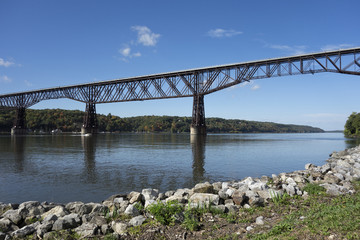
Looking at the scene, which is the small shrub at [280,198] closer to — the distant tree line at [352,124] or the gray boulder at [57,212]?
the gray boulder at [57,212]

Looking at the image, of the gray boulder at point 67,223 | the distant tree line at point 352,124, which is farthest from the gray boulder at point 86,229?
the distant tree line at point 352,124

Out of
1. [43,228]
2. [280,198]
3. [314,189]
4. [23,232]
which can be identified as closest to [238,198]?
[280,198]

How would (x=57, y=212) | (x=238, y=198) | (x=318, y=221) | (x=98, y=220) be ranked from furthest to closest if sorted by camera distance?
1. (x=238, y=198)
2. (x=57, y=212)
3. (x=98, y=220)
4. (x=318, y=221)

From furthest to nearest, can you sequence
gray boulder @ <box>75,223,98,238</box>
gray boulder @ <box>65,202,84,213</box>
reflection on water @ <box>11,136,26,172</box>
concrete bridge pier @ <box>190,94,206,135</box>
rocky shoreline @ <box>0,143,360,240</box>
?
concrete bridge pier @ <box>190,94,206,135</box>
reflection on water @ <box>11,136,26,172</box>
gray boulder @ <box>65,202,84,213</box>
rocky shoreline @ <box>0,143,360,240</box>
gray boulder @ <box>75,223,98,238</box>

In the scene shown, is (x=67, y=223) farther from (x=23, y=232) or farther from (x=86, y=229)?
(x=23, y=232)

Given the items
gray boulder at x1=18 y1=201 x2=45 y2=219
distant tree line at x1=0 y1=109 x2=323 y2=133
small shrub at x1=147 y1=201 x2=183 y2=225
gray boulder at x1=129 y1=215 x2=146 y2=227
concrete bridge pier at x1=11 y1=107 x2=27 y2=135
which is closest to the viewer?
gray boulder at x1=129 y1=215 x2=146 y2=227

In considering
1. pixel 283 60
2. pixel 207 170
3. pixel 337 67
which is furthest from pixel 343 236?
pixel 283 60

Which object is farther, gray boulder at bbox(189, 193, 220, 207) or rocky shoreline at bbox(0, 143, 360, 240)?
gray boulder at bbox(189, 193, 220, 207)

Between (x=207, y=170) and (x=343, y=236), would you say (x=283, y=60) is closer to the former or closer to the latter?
(x=207, y=170)

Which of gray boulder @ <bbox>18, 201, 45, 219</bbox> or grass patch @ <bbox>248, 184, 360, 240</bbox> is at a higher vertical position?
grass patch @ <bbox>248, 184, 360, 240</bbox>

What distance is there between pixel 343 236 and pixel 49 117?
156672 mm

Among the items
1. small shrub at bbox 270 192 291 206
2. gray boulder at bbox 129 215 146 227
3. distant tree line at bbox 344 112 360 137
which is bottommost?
gray boulder at bbox 129 215 146 227

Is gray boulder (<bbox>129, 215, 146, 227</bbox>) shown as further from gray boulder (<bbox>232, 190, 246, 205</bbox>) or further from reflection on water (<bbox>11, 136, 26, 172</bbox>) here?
reflection on water (<bbox>11, 136, 26, 172</bbox>)

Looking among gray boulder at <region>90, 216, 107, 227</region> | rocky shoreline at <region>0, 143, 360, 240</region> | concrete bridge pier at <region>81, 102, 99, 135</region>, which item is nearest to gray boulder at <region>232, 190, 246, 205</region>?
rocky shoreline at <region>0, 143, 360, 240</region>
